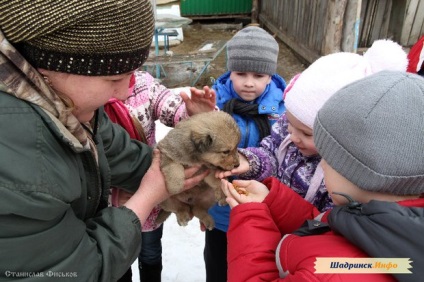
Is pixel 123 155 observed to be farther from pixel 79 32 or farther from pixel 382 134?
pixel 382 134

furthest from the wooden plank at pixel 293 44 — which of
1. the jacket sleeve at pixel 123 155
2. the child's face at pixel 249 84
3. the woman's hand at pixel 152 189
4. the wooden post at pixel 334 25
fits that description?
the jacket sleeve at pixel 123 155

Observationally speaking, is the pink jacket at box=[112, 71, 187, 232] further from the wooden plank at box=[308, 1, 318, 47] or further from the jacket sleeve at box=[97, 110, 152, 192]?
the wooden plank at box=[308, 1, 318, 47]

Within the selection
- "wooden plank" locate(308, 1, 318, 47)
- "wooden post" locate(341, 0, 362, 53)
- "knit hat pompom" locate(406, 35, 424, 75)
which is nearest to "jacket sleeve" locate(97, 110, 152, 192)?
"knit hat pompom" locate(406, 35, 424, 75)

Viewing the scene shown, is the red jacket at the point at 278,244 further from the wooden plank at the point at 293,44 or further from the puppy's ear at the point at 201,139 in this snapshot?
the wooden plank at the point at 293,44

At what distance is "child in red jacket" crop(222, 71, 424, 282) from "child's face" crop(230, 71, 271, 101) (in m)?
1.68

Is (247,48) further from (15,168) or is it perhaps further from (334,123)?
(15,168)

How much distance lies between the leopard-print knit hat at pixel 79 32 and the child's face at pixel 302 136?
3.70ft

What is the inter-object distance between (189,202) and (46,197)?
1.86m

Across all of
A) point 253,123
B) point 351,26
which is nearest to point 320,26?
point 351,26

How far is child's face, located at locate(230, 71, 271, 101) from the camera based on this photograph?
3301 millimetres

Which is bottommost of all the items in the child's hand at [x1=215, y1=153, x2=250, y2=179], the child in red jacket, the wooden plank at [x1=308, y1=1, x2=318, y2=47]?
the wooden plank at [x1=308, y1=1, x2=318, y2=47]

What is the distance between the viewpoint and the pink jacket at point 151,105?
9.48ft

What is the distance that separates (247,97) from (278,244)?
1745mm

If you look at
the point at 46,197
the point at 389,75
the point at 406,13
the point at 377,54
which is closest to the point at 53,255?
the point at 46,197
